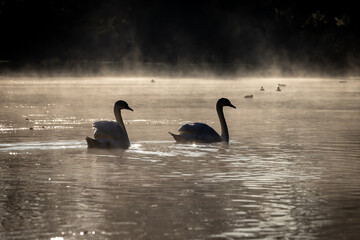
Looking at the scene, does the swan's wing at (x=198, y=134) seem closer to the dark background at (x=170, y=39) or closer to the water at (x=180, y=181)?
the water at (x=180, y=181)

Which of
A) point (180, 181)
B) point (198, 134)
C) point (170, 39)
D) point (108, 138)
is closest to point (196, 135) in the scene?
point (198, 134)

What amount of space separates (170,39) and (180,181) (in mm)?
65946

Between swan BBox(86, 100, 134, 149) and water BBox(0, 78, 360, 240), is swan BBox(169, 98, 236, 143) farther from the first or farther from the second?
swan BBox(86, 100, 134, 149)

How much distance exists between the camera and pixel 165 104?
30938mm

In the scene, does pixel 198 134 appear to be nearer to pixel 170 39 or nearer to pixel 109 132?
pixel 109 132

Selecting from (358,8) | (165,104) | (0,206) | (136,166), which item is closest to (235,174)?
(136,166)

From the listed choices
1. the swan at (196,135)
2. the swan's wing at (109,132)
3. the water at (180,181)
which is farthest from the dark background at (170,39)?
the swan's wing at (109,132)

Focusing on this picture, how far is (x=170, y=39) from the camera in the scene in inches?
3093

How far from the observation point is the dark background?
67.0 m

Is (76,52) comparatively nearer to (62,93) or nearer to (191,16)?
(191,16)

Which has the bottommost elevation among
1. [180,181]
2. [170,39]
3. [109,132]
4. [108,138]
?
[180,181]

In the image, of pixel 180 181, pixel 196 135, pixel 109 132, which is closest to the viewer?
pixel 180 181

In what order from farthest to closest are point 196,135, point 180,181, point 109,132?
point 196,135 < point 109,132 < point 180,181

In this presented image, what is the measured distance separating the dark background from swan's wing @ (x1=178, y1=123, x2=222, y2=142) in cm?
4646
